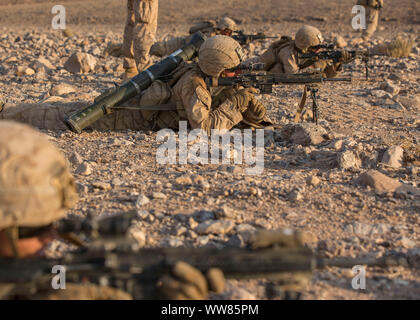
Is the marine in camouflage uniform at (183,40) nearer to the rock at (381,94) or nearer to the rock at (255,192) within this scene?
the rock at (381,94)

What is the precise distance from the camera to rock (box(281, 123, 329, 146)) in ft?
17.5

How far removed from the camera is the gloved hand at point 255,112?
562 centimetres

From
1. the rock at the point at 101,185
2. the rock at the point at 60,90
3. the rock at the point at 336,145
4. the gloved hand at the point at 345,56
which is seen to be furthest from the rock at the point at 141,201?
the gloved hand at the point at 345,56

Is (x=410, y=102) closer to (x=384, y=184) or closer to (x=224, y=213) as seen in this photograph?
(x=384, y=184)

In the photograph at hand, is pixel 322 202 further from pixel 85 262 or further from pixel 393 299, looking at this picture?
pixel 85 262

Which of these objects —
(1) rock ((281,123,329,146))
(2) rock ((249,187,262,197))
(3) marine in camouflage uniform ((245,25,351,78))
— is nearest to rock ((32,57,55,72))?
(3) marine in camouflage uniform ((245,25,351,78))

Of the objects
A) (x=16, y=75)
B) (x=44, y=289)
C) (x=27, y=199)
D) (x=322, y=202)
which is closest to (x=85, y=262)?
(x=44, y=289)

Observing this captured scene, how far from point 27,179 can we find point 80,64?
25.0 feet

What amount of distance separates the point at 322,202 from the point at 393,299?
1.16 meters

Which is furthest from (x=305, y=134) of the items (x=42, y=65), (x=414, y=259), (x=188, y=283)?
(x=42, y=65)

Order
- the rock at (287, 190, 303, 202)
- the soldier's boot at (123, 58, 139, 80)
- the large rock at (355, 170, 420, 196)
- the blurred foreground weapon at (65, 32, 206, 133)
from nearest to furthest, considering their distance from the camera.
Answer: the rock at (287, 190, 303, 202), the large rock at (355, 170, 420, 196), the blurred foreground weapon at (65, 32, 206, 133), the soldier's boot at (123, 58, 139, 80)

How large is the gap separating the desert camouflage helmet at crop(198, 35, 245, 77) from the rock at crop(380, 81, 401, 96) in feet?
11.4

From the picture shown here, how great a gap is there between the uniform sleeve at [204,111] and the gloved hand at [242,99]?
0.06 meters

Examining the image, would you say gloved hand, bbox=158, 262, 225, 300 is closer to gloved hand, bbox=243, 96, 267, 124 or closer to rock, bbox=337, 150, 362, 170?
rock, bbox=337, 150, 362, 170
